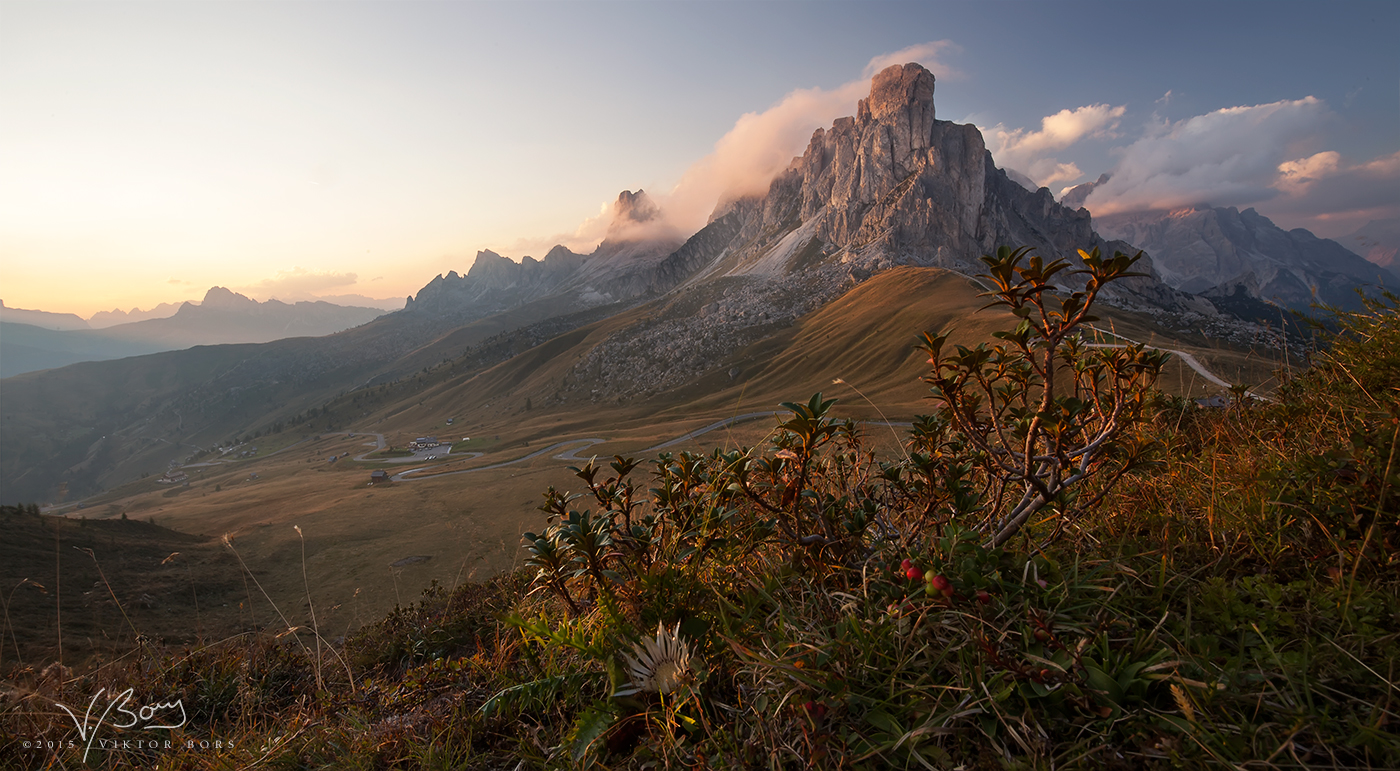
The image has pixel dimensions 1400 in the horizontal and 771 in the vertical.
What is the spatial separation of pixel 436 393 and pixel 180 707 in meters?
166

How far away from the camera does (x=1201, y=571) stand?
8.37 ft

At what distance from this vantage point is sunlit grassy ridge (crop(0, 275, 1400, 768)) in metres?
1.80

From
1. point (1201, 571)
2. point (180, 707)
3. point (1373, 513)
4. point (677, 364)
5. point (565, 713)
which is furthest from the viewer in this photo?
point (677, 364)

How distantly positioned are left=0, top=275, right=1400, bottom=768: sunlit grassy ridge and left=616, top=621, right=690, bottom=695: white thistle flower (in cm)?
2

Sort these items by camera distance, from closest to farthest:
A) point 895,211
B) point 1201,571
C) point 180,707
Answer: point 1201,571
point 180,707
point 895,211

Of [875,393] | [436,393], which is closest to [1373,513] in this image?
[875,393]

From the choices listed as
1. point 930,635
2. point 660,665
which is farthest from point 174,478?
point 930,635

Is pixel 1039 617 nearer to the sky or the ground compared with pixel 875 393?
nearer to the sky

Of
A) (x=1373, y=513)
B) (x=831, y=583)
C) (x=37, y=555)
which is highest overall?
(x=1373, y=513)

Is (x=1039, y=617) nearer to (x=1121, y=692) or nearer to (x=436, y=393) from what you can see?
(x=1121, y=692)

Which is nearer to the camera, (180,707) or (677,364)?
(180,707)
